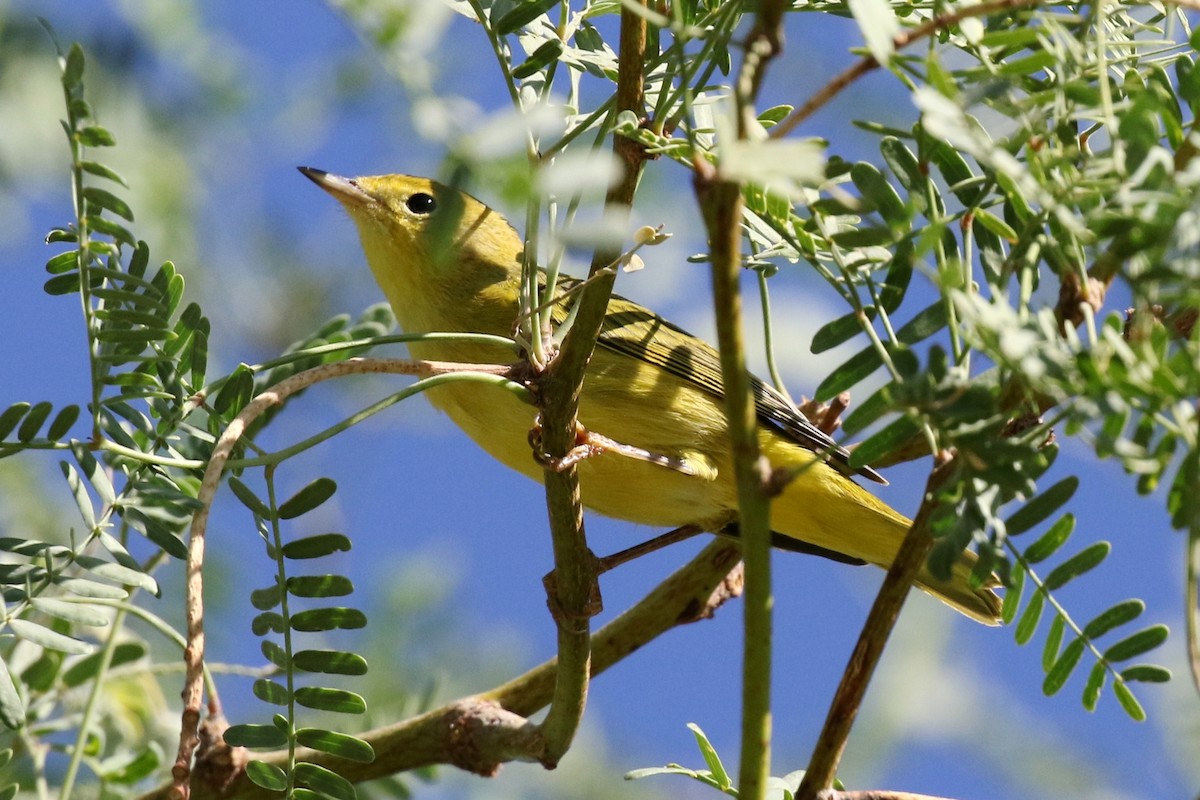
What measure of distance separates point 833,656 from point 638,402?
225 inches

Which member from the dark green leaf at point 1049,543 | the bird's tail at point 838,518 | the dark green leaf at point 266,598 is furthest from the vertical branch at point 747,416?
the bird's tail at point 838,518

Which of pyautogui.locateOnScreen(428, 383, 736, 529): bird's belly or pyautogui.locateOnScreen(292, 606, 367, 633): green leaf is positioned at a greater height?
pyautogui.locateOnScreen(428, 383, 736, 529): bird's belly

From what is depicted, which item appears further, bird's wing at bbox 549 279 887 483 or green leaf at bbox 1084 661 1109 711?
bird's wing at bbox 549 279 887 483

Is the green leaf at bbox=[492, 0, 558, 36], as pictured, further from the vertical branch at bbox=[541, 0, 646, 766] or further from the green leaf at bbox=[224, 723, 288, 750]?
the green leaf at bbox=[224, 723, 288, 750]

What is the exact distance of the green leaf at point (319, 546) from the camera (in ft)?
7.79

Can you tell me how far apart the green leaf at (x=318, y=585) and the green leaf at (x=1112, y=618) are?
1.19 metres

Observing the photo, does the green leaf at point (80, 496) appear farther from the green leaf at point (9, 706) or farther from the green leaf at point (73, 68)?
the green leaf at point (73, 68)

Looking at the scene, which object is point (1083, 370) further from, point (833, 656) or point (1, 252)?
point (833, 656)

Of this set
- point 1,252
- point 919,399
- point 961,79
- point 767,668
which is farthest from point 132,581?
point 1,252

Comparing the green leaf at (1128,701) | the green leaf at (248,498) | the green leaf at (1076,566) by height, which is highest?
the green leaf at (1076,566)

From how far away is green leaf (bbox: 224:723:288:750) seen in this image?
2.33 meters

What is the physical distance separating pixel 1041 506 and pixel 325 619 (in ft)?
3.91

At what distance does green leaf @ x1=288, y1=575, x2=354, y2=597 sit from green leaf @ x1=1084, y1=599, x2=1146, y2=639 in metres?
1.19

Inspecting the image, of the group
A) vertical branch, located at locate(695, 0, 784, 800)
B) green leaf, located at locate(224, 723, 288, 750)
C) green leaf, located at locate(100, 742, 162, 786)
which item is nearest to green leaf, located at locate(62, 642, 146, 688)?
green leaf, located at locate(100, 742, 162, 786)
